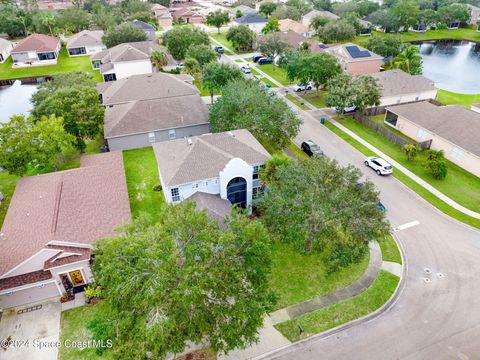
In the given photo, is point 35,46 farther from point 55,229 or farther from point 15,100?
point 55,229

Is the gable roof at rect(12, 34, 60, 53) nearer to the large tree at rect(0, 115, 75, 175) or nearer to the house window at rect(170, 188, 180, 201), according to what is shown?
the large tree at rect(0, 115, 75, 175)

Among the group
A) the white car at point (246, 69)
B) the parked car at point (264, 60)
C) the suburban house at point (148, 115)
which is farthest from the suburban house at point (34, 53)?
the parked car at point (264, 60)

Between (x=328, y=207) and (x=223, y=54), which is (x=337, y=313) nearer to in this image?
(x=328, y=207)

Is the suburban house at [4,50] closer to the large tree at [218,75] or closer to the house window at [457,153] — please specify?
the large tree at [218,75]

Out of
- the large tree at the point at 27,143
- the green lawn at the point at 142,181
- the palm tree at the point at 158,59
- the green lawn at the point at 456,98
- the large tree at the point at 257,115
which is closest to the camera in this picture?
the large tree at the point at 27,143

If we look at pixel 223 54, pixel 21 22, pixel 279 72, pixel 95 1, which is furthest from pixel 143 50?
pixel 95 1
